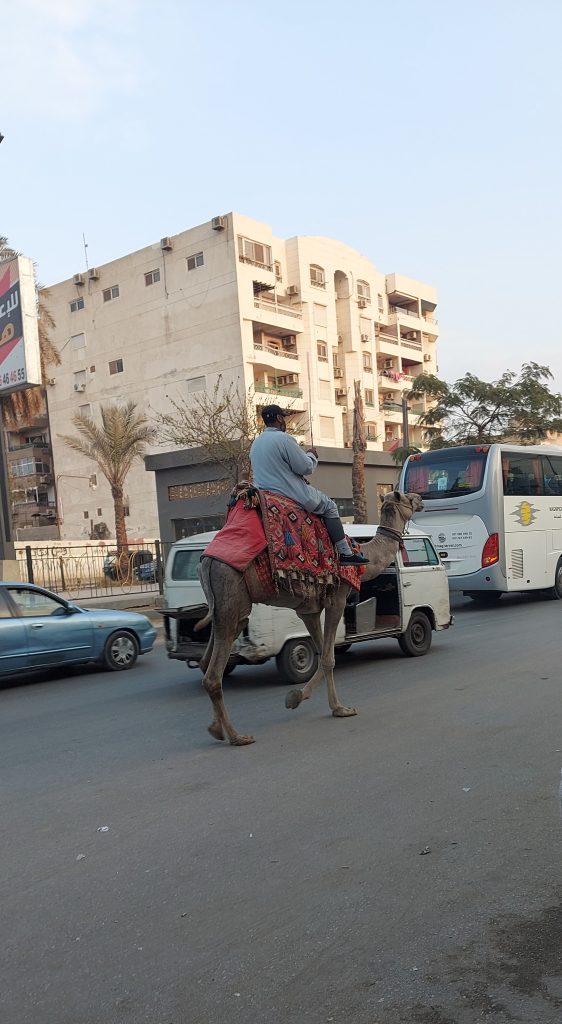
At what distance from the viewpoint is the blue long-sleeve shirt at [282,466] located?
734 cm

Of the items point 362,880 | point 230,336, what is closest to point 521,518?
point 362,880

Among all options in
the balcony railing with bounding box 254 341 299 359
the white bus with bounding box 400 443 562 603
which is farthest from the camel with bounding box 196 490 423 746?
the balcony railing with bounding box 254 341 299 359

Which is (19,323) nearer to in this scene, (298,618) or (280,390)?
(298,618)

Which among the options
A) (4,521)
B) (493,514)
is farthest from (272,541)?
(4,521)

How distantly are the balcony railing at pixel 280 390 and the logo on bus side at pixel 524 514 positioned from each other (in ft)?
102

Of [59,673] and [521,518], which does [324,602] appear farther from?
[521,518]

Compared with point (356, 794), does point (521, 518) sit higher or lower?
higher

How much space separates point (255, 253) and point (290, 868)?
164 feet

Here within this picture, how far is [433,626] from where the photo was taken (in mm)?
12102

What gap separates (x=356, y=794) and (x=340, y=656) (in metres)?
6.72

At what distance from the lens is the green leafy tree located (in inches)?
1286

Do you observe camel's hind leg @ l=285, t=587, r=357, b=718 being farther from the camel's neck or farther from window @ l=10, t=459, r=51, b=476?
window @ l=10, t=459, r=51, b=476

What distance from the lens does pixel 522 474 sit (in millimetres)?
19422

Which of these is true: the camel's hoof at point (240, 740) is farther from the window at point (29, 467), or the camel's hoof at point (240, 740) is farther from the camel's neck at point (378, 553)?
the window at point (29, 467)
